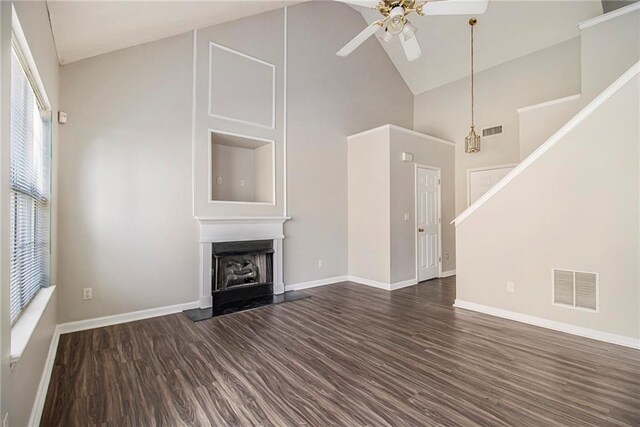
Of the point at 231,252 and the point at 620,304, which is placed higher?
the point at 231,252

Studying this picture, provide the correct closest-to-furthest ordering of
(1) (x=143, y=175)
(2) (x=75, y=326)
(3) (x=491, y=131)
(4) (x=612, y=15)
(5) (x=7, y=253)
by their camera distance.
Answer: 1. (5) (x=7, y=253)
2. (2) (x=75, y=326)
3. (1) (x=143, y=175)
4. (4) (x=612, y=15)
5. (3) (x=491, y=131)

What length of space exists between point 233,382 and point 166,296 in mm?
2004

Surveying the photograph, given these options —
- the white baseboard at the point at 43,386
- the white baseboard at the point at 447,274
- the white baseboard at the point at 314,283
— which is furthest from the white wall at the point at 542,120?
the white baseboard at the point at 43,386

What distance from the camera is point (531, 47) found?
5.30m

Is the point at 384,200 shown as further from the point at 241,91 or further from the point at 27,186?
the point at 27,186

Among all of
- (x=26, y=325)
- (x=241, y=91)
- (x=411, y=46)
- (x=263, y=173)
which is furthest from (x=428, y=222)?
(x=26, y=325)

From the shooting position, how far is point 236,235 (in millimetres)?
4375

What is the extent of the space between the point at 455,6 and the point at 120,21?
296cm

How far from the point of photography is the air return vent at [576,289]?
10.1ft

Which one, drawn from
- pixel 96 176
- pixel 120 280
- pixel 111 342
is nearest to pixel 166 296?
pixel 120 280

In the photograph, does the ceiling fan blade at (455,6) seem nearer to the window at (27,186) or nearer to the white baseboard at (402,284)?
the window at (27,186)

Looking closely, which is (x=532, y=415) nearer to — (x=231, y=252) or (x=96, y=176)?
(x=231, y=252)

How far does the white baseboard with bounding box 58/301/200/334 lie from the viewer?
129 inches

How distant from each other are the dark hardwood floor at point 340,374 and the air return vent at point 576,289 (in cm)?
34
